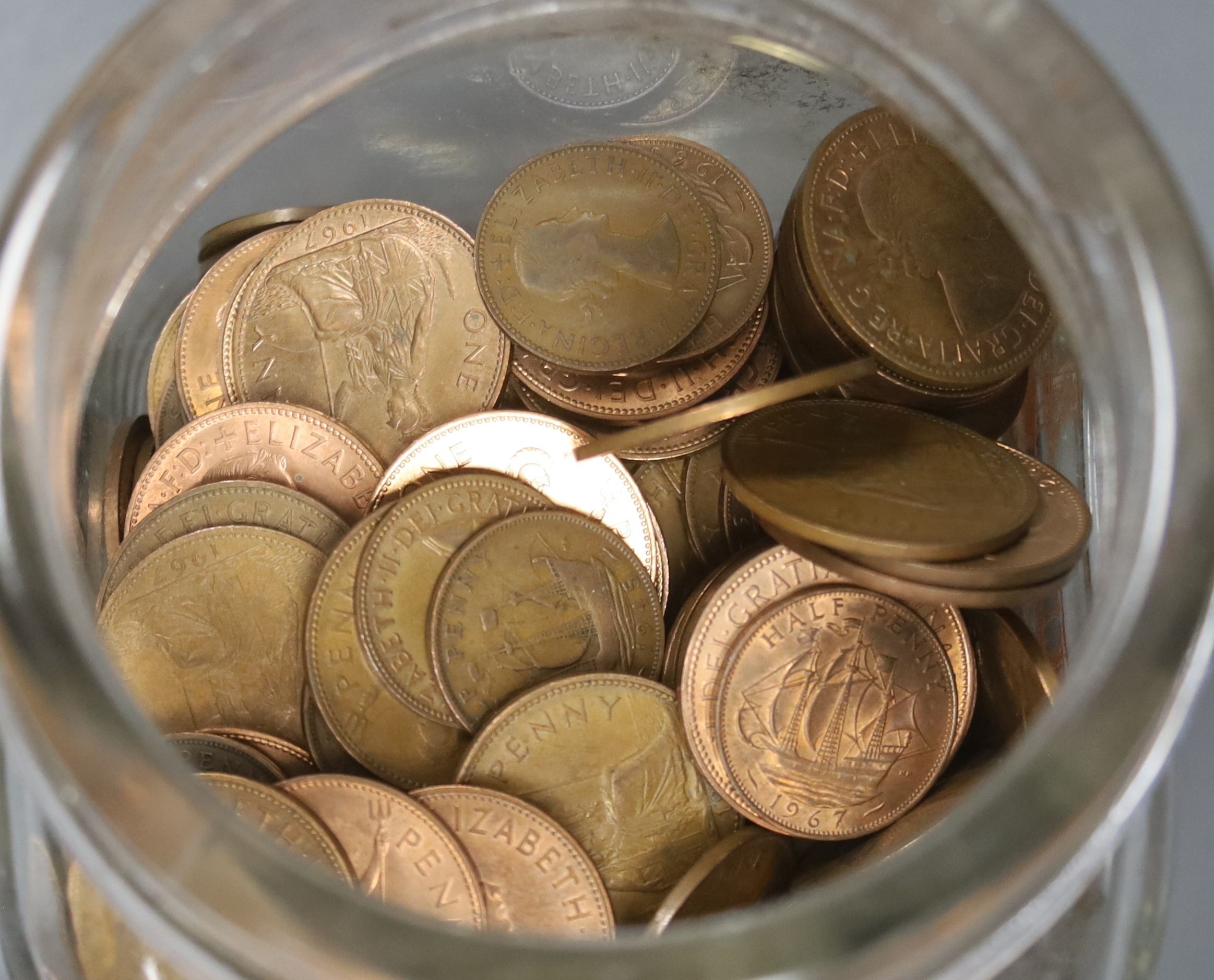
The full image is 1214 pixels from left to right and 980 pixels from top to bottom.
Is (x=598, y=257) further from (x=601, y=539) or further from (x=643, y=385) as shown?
(x=601, y=539)

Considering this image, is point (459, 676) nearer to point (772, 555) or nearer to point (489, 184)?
point (772, 555)

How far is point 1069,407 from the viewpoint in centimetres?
112

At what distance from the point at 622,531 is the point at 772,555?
16 centimetres

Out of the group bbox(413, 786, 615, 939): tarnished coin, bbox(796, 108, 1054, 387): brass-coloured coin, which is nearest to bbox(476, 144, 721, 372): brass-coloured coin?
bbox(796, 108, 1054, 387): brass-coloured coin

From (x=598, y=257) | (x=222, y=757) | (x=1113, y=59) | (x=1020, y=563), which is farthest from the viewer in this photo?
(x=1113, y=59)

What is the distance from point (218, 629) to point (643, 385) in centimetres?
44

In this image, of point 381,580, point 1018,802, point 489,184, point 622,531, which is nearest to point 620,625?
point 622,531

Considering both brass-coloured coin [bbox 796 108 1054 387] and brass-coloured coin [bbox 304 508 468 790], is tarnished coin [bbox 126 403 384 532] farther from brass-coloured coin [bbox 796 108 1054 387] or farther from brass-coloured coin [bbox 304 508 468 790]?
brass-coloured coin [bbox 796 108 1054 387]

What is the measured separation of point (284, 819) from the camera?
2.74ft

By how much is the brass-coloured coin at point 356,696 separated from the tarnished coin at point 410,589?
10 mm

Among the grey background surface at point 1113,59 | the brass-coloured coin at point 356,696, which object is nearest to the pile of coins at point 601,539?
the brass-coloured coin at point 356,696

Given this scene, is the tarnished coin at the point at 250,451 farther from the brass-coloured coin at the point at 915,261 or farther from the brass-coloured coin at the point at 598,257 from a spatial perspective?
the brass-coloured coin at the point at 915,261

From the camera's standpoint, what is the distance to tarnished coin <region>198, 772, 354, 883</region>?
2.71 feet

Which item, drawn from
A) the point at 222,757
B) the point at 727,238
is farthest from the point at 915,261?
the point at 222,757
